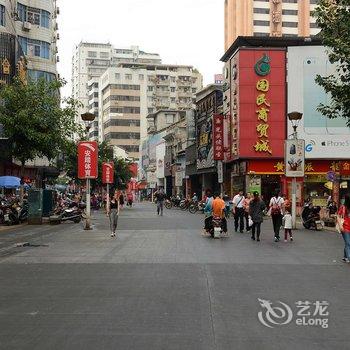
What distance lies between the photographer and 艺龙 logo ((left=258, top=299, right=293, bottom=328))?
24.9ft

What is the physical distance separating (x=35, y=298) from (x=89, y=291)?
3.08 ft

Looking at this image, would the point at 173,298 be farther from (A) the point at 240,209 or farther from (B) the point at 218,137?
(B) the point at 218,137

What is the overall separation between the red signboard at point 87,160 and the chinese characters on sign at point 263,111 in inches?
964

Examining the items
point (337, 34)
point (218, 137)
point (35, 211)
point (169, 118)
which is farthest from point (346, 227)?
point (169, 118)

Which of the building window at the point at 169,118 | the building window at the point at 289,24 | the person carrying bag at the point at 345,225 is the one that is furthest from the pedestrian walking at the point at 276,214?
the building window at the point at 289,24

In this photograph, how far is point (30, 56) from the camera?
5203 centimetres

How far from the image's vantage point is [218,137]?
→ 5419 cm

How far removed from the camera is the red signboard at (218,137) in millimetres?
53844

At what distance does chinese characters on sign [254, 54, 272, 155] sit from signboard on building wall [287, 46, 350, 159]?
173cm

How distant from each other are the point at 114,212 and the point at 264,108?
29411 millimetres

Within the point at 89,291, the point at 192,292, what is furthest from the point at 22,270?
the point at 192,292

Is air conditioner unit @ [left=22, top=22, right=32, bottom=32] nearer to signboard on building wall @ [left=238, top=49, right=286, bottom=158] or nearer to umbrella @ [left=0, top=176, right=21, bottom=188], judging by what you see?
A: signboard on building wall @ [left=238, top=49, right=286, bottom=158]

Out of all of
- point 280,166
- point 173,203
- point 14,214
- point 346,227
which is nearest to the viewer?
point 346,227

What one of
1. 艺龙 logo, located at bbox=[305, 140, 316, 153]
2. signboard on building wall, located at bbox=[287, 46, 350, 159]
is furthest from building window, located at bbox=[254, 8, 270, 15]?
艺龙 logo, located at bbox=[305, 140, 316, 153]
